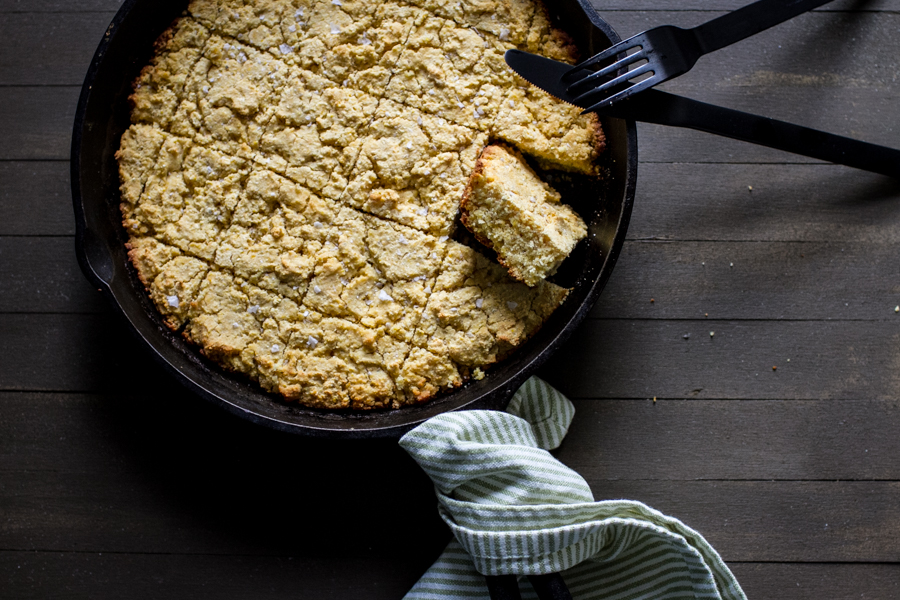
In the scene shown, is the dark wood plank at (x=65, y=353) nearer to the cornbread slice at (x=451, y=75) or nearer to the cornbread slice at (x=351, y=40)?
the cornbread slice at (x=351, y=40)

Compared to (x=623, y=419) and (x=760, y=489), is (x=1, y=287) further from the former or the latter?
(x=760, y=489)

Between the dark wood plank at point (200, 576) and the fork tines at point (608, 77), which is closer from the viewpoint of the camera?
the fork tines at point (608, 77)

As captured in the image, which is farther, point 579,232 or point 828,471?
point 828,471

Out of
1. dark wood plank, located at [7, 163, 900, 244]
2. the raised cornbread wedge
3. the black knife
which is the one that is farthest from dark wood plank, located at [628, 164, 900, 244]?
the raised cornbread wedge

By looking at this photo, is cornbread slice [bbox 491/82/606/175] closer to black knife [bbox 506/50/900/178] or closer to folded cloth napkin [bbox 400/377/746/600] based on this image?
black knife [bbox 506/50/900/178]

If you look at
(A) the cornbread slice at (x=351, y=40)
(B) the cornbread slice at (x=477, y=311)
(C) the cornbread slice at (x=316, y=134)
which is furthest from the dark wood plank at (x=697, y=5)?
(B) the cornbread slice at (x=477, y=311)

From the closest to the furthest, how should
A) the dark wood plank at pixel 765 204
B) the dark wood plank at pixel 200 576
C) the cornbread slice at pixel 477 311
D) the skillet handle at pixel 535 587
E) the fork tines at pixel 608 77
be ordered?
the fork tines at pixel 608 77 → the skillet handle at pixel 535 587 → the cornbread slice at pixel 477 311 → the dark wood plank at pixel 200 576 → the dark wood plank at pixel 765 204

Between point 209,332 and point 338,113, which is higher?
point 338,113

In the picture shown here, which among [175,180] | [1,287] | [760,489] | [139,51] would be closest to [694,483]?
[760,489]
